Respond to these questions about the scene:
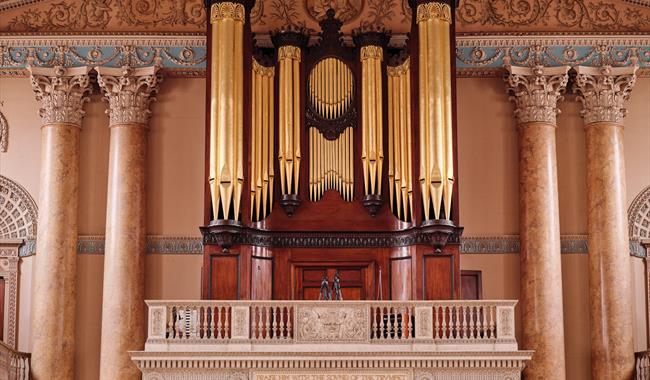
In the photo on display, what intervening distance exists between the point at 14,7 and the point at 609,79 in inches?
408

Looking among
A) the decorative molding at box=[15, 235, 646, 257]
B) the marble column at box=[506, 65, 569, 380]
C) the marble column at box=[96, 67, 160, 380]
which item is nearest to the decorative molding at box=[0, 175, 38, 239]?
the decorative molding at box=[15, 235, 646, 257]

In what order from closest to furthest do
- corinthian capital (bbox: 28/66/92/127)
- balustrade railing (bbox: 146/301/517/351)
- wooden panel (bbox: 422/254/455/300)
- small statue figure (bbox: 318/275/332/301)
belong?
balustrade railing (bbox: 146/301/517/351) → small statue figure (bbox: 318/275/332/301) → wooden panel (bbox: 422/254/455/300) → corinthian capital (bbox: 28/66/92/127)

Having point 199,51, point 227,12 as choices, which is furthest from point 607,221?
point 199,51

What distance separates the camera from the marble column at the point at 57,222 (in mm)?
21688

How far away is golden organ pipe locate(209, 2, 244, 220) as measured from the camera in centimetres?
1983

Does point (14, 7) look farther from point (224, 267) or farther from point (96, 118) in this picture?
point (224, 267)

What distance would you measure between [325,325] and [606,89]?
23.1 feet

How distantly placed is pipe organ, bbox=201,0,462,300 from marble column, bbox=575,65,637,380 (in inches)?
127

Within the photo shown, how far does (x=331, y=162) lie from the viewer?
21.0 m

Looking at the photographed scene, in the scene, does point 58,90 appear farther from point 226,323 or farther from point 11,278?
point 226,323

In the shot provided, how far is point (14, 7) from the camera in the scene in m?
22.9

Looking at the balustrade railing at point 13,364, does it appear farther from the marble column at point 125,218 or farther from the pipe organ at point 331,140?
the pipe organ at point 331,140

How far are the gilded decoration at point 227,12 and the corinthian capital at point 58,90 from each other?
2919 mm

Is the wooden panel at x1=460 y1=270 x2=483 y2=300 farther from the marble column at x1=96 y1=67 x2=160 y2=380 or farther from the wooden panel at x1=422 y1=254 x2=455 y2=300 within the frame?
the marble column at x1=96 y1=67 x2=160 y2=380
